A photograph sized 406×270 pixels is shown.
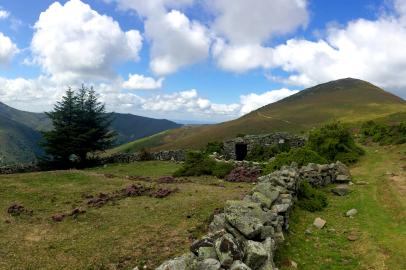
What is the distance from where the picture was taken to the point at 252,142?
46.5m

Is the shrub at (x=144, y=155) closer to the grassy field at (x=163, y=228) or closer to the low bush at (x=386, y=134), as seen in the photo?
the grassy field at (x=163, y=228)

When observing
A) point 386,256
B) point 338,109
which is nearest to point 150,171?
point 386,256

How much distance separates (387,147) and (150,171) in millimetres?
25078

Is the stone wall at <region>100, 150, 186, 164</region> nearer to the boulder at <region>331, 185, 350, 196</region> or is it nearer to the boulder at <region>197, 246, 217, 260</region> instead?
the boulder at <region>331, 185, 350, 196</region>

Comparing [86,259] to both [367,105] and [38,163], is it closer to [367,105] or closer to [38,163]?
[38,163]

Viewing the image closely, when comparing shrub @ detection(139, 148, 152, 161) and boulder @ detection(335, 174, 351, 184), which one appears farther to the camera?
shrub @ detection(139, 148, 152, 161)

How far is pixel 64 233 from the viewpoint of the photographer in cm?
1883

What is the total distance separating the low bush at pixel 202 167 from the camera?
34.9 meters

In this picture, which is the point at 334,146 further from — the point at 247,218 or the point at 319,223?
the point at 247,218

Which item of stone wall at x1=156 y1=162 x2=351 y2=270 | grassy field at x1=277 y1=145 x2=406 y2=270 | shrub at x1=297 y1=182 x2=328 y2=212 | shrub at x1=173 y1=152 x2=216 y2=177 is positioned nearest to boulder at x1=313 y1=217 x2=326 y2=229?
grassy field at x1=277 y1=145 x2=406 y2=270

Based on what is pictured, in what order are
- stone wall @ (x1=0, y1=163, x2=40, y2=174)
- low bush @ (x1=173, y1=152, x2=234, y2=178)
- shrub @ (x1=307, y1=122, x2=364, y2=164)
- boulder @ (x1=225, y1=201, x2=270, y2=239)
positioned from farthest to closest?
stone wall @ (x1=0, y1=163, x2=40, y2=174)
shrub @ (x1=307, y1=122, x2=364, y2=164)
low bush @ (x1=173, y1=152, x2=234, y2=178)
boulder @ (x1=225, y1=201, x2=270, y2=239)

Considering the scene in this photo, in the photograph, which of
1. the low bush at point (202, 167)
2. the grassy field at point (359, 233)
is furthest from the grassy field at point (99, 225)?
the grassy field at point (359, 233)

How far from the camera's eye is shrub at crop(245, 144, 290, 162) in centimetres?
4397

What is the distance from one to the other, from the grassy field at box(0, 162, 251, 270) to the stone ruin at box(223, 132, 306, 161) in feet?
53.9
